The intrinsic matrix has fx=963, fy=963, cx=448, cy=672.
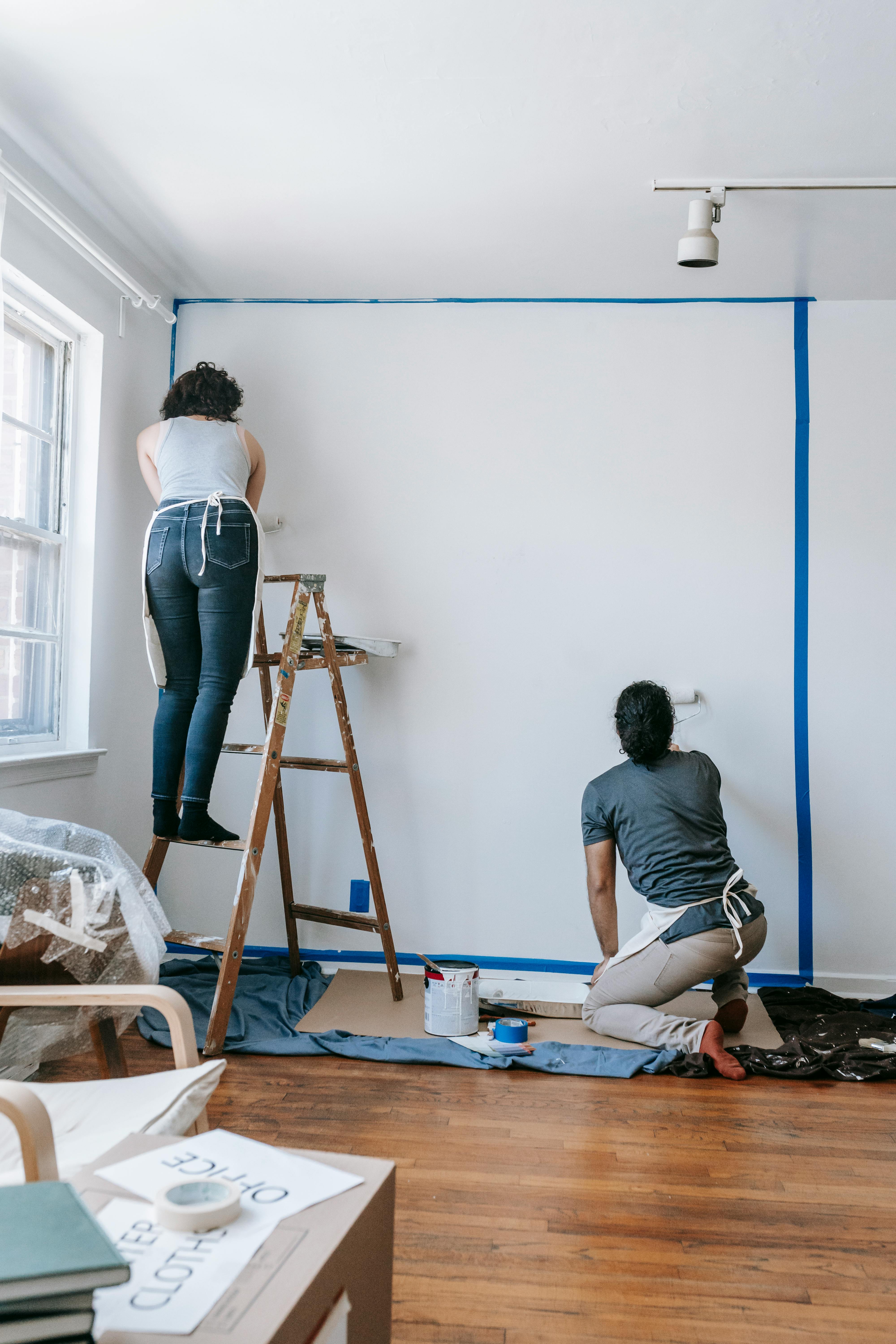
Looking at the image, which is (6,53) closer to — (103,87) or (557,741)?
(103,87)

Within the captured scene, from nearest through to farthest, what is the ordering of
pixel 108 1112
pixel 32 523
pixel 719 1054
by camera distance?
1. pixel 108 1112
2. pixel 719 1054
3. pixel 32 523

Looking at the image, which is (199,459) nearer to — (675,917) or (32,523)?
(32,523)

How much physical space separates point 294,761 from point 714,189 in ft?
7.27

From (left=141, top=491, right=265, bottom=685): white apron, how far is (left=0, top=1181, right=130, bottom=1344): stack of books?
2245 mm

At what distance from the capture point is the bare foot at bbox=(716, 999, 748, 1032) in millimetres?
3033

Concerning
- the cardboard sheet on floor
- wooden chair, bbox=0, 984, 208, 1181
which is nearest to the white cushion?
wooden chair, bbox=0, 984, 208, 1181

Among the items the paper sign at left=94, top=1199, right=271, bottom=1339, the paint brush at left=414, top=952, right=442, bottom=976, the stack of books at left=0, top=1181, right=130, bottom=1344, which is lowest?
the paint brush at left=414, top=952, right=442, bottom=976

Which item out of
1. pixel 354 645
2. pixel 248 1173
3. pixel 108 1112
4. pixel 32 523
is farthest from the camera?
pixel 354 645

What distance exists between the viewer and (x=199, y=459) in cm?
306

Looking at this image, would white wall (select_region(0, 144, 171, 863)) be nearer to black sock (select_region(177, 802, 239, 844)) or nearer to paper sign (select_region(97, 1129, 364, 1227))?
black sock (select_region(177, 802, 239, 844))

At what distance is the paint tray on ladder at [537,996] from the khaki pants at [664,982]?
22 cm

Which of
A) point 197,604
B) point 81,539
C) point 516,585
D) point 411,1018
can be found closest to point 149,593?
point 197,604

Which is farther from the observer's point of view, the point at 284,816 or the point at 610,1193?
the point at 284,816

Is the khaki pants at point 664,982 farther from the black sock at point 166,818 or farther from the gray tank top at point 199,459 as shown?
the gray tank top at point 199,459
